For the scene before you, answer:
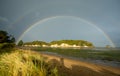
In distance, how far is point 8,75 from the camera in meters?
7.27

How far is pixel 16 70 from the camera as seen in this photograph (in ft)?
24.0

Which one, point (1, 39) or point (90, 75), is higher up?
point (1, 39)

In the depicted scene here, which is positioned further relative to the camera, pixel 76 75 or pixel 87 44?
pixel 87 44

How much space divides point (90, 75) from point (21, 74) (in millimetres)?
5225

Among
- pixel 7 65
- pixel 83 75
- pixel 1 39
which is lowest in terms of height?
pixel 83 75

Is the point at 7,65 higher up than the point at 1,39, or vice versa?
the point at 1,39

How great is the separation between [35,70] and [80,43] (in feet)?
619

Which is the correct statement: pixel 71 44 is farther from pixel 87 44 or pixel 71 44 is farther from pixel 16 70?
pixel 16 70

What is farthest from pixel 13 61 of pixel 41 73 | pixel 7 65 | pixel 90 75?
pixel 90 75

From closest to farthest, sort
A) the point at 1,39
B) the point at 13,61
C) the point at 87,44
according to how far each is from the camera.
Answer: the point at 13,61 → the point at 1,39 → the point at 87,44

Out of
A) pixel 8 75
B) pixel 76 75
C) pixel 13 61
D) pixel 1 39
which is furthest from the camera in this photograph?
pixel 1 39

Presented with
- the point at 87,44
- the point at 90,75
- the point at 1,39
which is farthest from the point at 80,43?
the point at 90,75

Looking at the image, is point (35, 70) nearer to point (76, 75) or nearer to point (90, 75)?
point (76, 75)

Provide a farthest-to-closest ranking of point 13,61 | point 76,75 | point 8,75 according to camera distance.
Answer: point 76,75 < point 13,61 < point 8,75
